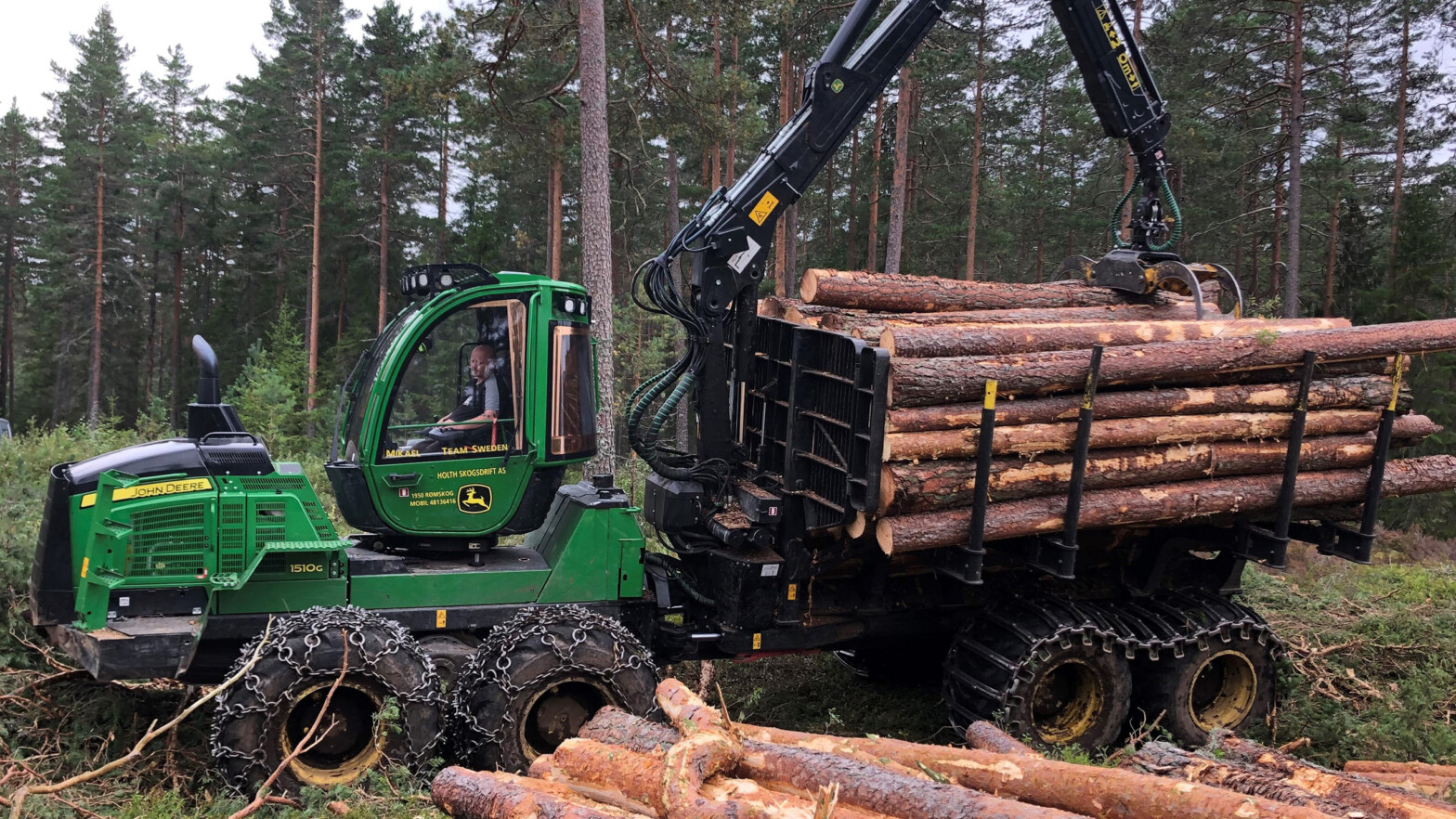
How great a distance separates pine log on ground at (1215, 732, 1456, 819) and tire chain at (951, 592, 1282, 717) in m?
1.27

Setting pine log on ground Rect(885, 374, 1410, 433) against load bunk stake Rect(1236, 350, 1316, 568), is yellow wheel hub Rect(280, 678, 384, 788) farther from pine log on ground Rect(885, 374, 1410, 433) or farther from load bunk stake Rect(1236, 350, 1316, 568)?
load bunk stake Rect(1236, 350, 1316, 568)

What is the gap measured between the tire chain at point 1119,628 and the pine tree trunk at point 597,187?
223 inches

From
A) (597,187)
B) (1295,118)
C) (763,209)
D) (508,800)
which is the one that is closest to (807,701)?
(763,209)

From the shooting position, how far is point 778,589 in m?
6.55

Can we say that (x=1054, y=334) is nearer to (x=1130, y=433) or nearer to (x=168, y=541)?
(x=1130, y=433)

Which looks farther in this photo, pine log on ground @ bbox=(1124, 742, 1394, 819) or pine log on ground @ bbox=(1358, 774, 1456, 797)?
pine log on ground @ bbox=(1358, 774, 1456, 797)

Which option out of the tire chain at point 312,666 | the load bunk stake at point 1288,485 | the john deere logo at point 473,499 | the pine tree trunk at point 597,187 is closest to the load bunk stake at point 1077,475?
the load bunk stake at point 1288,485

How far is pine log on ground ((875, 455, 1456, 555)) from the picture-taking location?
5918mm

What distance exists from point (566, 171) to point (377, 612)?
21.3 metres

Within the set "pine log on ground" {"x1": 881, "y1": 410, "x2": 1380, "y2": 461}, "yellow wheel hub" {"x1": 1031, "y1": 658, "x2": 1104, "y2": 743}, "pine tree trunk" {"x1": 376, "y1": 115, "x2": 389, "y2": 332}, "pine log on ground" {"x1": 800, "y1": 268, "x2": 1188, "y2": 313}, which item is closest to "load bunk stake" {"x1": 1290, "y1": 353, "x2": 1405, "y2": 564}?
"pine log on ground" {"x1": 881, "y1": 410, "x2": 1380, "y2": 461}

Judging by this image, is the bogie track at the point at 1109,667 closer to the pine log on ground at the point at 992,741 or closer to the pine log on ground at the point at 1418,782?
the pine log on ground at the point at 992,741

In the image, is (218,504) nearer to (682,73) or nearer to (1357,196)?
(682,73)

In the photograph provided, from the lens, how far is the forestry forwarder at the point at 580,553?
17.6ft

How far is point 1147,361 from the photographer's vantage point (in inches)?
249
